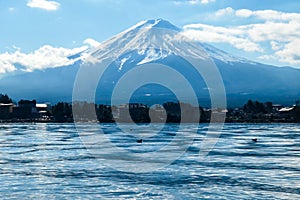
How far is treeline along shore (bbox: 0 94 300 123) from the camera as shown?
323 ft

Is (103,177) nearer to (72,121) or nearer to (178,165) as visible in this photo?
(178,165)

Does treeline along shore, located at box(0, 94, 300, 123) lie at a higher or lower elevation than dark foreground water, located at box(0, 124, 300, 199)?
higher

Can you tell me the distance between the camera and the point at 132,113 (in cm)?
10200

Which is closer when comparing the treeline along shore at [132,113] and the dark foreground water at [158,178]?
the dark foreground water at [158,178]

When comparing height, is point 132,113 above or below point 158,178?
above

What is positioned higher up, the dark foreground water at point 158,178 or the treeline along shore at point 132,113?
the treeline along shore at point 132,113

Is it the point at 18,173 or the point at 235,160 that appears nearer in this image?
the point at 18,173

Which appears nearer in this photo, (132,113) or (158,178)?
(158,178)

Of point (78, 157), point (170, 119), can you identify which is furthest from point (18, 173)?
point (170, 119)

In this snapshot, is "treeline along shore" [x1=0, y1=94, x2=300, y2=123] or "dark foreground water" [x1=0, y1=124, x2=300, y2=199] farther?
"treeline along shore" [x1=0, y1=94, x2=300, y2=123]

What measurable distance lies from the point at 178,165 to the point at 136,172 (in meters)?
2.89

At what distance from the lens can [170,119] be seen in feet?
322

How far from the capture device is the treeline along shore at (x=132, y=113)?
98469 mm

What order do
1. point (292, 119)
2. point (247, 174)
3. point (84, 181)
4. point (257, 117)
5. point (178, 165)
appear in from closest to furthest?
point (84, 181), point (247, 174), point (178, 165), point (292, 119), point (257, 117)
